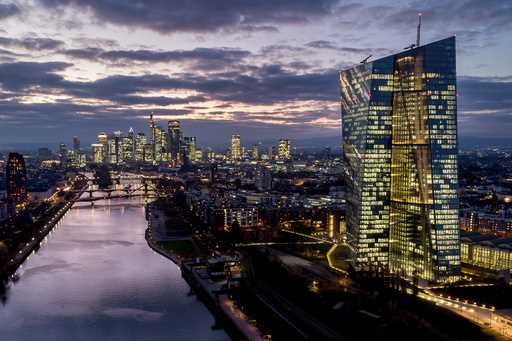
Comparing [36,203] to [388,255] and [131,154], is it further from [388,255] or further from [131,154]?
[131,154]

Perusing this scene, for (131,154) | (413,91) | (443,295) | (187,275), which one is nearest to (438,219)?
(443,295)

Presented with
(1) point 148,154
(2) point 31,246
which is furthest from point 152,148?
(2) point 31,246

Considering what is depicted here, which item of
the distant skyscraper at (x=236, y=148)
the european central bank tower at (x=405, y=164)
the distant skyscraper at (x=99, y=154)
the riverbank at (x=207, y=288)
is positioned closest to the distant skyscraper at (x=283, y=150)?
the distant skyscraper at (x=236, y=148)

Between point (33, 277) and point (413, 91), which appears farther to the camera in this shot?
point (33, 277)

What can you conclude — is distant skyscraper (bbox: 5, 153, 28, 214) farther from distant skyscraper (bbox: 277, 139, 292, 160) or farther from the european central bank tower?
distant skyscraper (bbox: 277, 139, 292, 160)

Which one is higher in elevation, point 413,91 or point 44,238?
point 413,91

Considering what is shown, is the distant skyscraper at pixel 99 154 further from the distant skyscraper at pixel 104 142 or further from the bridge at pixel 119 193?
the bridge at pixel 119 193

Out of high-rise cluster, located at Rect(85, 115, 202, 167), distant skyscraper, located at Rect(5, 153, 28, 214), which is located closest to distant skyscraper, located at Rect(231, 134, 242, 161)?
high-rise cluster, located at Rect(85, 115, 202, 167)

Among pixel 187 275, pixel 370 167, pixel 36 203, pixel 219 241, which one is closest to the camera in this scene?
pixel 370 167
